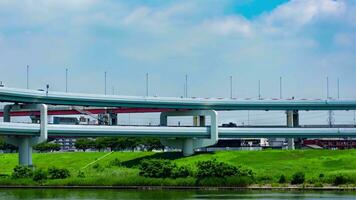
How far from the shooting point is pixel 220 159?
108m

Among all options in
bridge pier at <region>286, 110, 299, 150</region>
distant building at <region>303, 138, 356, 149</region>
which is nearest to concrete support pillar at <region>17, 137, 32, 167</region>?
bridge pier at <region>286, 110, 299, 150</region>

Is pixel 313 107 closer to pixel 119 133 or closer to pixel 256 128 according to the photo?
pixel 256 128

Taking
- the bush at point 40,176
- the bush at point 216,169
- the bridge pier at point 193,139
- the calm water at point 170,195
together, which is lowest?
the calm water at point 170,195

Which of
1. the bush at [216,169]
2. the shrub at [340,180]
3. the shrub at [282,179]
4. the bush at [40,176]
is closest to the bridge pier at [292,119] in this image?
the shrub at [282,179]

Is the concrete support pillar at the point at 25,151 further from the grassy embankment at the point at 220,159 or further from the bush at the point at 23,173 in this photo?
the bush at the point at 23,173

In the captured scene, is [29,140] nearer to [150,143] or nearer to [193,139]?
[193,139]

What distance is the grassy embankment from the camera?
8019cm

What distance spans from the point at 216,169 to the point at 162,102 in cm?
3863

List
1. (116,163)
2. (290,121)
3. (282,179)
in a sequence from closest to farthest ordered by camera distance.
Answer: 1. (282,179)
2. (116,163)
3. (290,121)

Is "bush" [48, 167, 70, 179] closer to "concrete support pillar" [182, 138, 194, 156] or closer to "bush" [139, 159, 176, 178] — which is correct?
"bush" [139, 159, 176, 178]

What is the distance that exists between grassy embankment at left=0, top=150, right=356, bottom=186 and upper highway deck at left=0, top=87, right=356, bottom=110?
8682 mm

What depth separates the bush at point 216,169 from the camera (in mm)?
77250

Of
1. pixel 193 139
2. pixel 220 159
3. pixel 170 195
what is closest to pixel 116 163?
pixel 193 139

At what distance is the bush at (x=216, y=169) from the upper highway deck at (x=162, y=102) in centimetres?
3237
